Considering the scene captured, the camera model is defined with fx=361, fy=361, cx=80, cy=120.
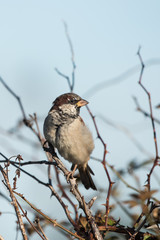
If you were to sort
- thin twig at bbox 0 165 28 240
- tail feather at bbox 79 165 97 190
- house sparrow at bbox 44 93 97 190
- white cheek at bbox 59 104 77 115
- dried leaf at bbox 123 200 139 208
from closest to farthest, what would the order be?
thin twig at bbox 0 165 28 240 < dried leaf at bbox 123 200 139 208 < house sparrow at bbox 44 93 97 190 < white cheek at bbox 59 104 77 115 < tail feather at bbox 79 165 97 190

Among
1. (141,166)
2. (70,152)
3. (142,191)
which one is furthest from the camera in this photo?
(70,152)

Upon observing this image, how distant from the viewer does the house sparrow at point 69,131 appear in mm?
2943

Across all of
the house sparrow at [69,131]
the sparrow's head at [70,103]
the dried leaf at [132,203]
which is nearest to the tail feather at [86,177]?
the house sparrow at [69,131]

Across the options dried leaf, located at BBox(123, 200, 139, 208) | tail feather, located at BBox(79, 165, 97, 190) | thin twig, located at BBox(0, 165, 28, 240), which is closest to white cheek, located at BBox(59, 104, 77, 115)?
tail feather, located at BBox(79, 165, 97, 190)

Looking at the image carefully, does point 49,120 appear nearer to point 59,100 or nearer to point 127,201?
point 59,100

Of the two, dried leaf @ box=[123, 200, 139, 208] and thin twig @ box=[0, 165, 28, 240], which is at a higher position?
dried leaf @ box=[123, 200, 139, 208]

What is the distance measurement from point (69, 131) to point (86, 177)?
2.13ft

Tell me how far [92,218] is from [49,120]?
140cm

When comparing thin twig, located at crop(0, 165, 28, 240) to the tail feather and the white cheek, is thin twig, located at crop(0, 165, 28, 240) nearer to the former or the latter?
the white cheek

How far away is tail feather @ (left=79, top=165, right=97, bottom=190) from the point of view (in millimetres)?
3352

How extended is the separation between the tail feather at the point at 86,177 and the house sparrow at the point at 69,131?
0.19 m

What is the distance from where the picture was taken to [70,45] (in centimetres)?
309

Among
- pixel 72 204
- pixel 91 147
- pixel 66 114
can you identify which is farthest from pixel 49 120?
pixel 72 204

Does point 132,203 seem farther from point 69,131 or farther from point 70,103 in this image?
point 70,103
